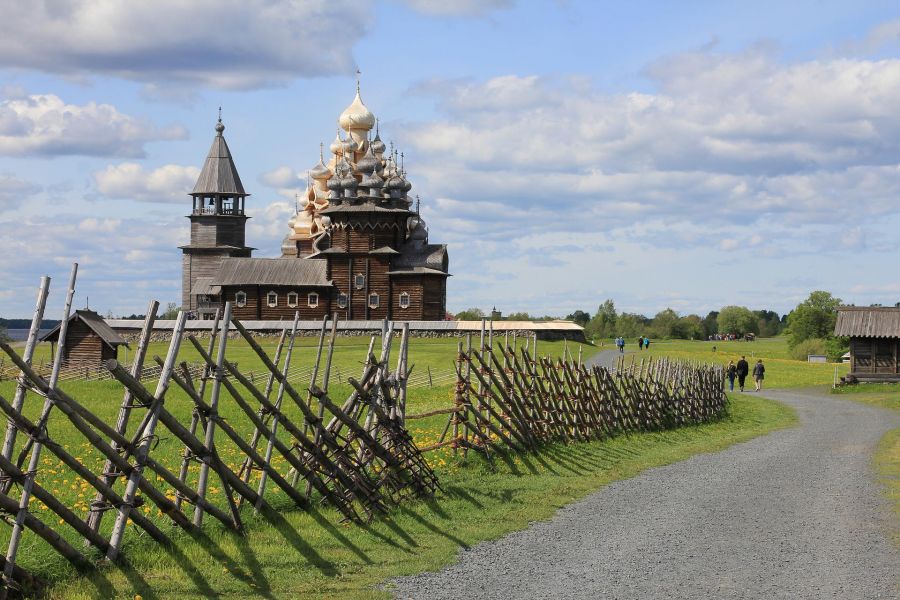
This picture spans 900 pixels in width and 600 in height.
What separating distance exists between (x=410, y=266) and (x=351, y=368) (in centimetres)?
2664

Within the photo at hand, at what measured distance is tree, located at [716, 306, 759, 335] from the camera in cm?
17088

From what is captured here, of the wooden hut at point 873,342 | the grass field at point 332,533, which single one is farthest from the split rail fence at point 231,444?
the wooden hut at point 873,342

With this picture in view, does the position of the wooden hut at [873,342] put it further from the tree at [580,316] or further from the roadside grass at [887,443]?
the tree at [580,316]

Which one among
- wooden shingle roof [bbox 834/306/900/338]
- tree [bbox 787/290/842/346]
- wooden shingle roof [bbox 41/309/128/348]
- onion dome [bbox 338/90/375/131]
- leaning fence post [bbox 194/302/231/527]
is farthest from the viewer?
tree [bbox 787/290/842/346]

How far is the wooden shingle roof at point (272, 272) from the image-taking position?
7675 cm

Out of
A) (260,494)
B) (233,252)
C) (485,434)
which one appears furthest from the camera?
(233,252)

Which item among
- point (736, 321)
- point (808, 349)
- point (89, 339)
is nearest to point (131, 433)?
point (89, 339)

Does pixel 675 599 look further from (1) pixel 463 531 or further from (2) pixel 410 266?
(2) pixel 410 266

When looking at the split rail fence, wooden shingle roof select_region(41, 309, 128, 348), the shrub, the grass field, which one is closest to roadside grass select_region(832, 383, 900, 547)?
the grass field

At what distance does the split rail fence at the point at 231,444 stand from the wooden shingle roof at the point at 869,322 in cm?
2746

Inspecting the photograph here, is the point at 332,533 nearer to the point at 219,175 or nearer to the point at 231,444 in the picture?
the point at 231,444

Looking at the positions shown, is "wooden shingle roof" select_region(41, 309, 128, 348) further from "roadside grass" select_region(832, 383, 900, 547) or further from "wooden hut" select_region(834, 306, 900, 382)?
"wooden hut" select_region(834, 306, 900, 382)

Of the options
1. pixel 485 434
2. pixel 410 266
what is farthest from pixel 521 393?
pixel 410 266

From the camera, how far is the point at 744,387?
49.9 meters
